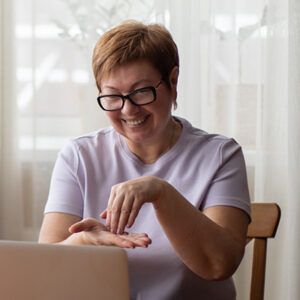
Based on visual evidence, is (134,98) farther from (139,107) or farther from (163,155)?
(163,155)

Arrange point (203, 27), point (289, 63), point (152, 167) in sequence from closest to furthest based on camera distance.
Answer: point (152, 167) → point (289, 63) → point (203, 27)

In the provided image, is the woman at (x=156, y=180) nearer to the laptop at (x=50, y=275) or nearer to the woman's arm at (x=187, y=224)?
the woman's arm at (x=187, y=224)

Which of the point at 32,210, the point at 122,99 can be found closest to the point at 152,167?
the point at 122,99

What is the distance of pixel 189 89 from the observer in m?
2.03

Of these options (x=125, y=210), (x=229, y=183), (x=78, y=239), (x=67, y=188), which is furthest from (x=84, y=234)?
(x=229, y=183)

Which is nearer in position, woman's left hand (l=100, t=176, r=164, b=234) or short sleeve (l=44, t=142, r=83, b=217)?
woman's left hand (l=100, t=176, r=164, b=234)

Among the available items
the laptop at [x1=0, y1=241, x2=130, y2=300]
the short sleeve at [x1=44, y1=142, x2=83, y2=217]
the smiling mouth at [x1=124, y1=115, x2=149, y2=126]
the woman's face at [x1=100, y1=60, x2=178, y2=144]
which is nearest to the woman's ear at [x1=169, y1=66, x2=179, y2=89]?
the woman's face at [x1=100, y1=60, x2=178, y2=144]

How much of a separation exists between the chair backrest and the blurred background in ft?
1.78

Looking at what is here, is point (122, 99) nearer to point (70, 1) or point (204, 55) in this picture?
point (204, 55)

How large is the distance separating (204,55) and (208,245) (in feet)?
3.64

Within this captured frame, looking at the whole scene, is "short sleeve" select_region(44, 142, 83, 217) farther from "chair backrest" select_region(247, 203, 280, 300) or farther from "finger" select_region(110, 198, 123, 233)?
"chair backrest" select_region(247, 203, 280, 300)

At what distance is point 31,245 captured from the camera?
71cm

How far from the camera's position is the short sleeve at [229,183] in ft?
4.00

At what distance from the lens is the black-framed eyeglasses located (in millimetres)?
1204
